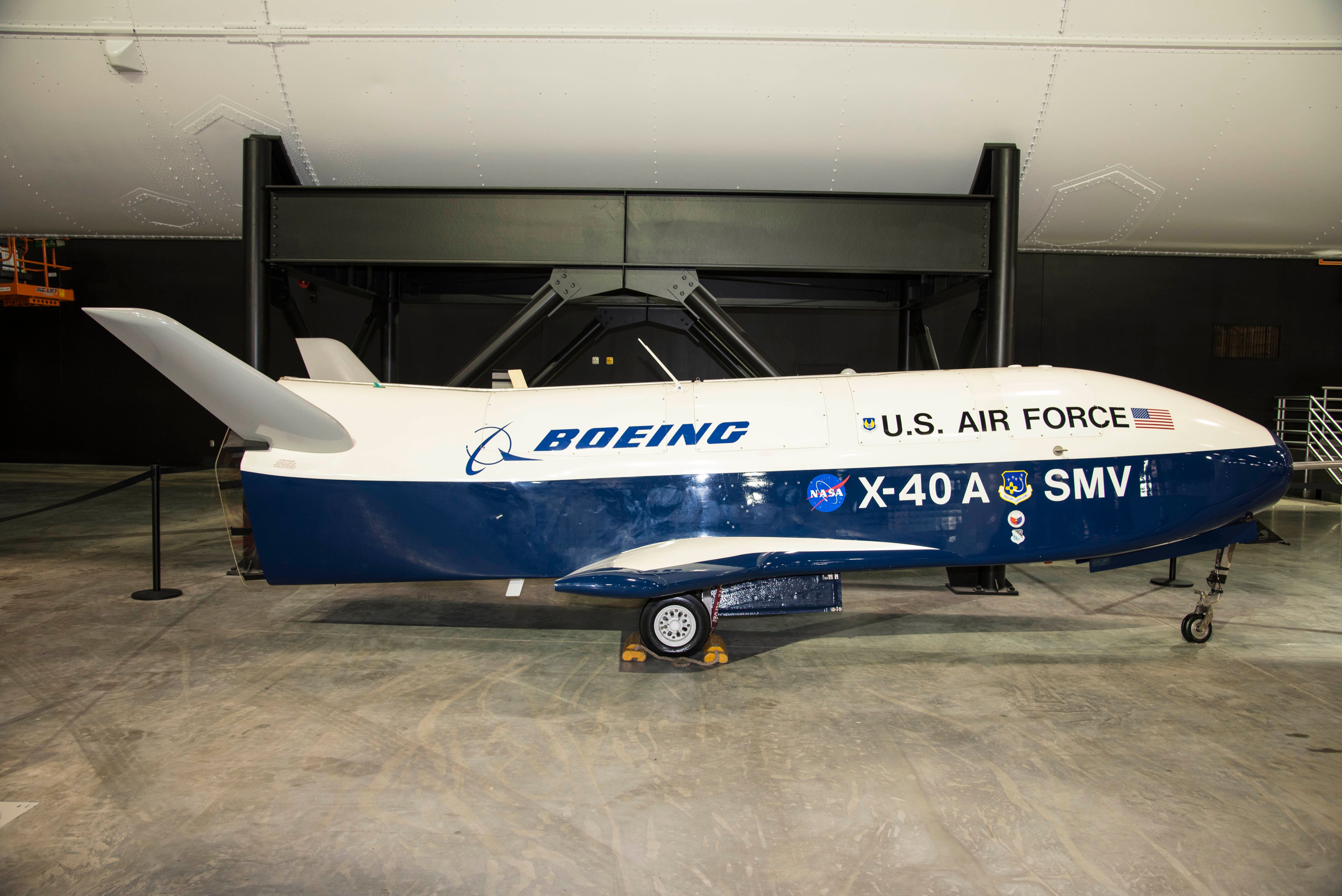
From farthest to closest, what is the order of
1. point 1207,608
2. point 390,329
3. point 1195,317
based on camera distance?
1. point 1195,317
2. point 390,329
3. point 1207,608

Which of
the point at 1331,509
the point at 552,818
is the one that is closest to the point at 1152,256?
the point at 1331,509

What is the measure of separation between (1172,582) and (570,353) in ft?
25.2

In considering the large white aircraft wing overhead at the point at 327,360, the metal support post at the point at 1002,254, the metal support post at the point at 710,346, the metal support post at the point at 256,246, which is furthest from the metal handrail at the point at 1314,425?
the metal support post at the point at 256,246

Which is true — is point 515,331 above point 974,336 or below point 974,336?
below

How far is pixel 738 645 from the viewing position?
205 inches

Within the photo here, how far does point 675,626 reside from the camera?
4797mm

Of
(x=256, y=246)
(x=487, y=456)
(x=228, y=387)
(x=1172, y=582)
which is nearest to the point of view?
(x=228, y=387)

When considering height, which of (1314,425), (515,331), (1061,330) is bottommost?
(1314,425)

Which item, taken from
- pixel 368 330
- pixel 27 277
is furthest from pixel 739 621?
pixel 27 277

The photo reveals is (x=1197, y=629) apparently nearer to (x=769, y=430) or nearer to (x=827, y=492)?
(x=827, y=492)

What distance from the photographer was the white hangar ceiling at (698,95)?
16.3 ft

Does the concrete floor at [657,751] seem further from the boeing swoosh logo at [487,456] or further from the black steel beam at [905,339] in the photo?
the black steel beam at [905,339]

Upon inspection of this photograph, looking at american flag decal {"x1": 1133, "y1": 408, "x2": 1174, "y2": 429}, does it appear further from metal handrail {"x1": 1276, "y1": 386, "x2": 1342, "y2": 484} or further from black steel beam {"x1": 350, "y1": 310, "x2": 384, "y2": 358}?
metal handrail {"x1": 1276, "y1": 386, "x2": 1342, "y2": 484}

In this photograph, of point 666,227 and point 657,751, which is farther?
point 666,227
